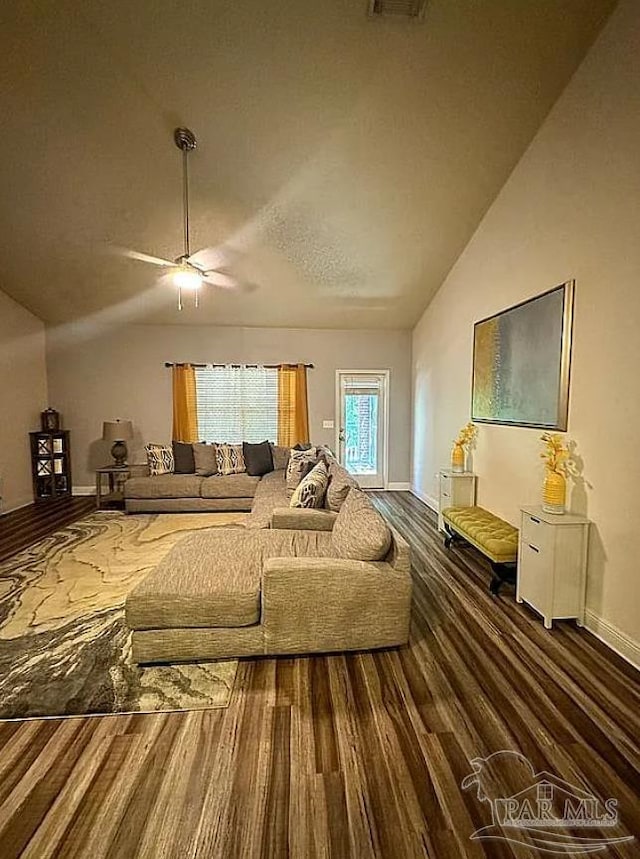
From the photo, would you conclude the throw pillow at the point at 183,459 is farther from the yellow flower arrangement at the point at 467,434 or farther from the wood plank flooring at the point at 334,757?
the wood plank flooring at the point at 334,757

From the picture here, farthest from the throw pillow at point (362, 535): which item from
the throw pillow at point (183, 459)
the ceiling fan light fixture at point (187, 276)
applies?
the throw pillow at point (183, 459)

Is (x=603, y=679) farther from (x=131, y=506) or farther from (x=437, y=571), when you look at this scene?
(x=131, y=506)

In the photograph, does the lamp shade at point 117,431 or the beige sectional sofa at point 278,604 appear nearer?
the beige sectional sofa at point 278,604

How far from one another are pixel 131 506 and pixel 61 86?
4338 millimetres

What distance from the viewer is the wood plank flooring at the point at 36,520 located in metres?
4.47

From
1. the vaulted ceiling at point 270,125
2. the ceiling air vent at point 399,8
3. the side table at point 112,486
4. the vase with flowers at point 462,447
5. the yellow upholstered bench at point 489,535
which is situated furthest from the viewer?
the side table at point 112,486

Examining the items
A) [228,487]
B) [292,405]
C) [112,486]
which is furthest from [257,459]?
[112,486]

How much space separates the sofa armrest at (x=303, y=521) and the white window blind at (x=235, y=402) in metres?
3.44

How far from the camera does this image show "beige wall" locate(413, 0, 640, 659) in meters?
2.49

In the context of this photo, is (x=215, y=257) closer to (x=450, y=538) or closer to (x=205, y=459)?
(x=205, y=459)

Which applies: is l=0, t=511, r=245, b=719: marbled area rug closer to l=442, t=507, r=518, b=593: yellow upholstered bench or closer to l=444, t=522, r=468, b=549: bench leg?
l=442, t=507, r=518, b=593: yellow upholstered bench

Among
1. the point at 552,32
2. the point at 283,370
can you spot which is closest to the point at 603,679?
the point at 552,32

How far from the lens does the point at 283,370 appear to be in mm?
6852

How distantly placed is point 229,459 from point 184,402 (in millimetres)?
1340
